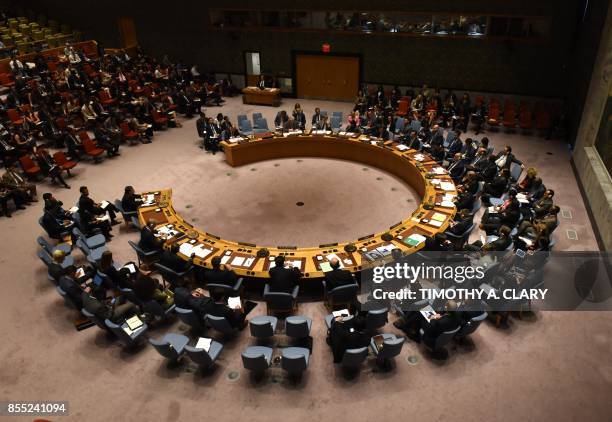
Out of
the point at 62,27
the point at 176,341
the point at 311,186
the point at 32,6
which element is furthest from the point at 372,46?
the point at 32,6

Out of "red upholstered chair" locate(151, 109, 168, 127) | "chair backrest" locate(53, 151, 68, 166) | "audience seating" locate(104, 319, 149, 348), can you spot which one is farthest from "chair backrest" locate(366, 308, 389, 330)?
"red upholstered chair" locate(151, 109, 168, 127)

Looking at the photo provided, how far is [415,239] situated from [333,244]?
68.2 inches

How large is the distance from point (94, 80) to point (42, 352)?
49.7 ft

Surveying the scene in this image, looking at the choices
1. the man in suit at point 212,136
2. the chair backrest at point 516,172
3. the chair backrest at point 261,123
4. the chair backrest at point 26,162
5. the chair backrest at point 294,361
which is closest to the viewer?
the chair backrest at point 294,361

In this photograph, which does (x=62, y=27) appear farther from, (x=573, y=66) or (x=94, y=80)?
(x=573, y=66)

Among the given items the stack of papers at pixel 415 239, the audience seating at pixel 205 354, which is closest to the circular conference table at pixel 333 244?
the stack of papers at pixel 415 239

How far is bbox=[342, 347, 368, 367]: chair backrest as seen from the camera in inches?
255

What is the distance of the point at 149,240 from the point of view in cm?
923

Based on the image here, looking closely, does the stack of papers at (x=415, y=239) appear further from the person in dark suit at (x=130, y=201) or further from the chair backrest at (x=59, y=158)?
the chair backrest at (x=59, y=158)

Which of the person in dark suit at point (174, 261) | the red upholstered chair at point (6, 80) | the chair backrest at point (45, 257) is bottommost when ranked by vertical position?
the chair backrest at point (45, 257)

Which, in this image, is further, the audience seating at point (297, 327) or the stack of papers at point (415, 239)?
the stack of papers at point (415, 239)

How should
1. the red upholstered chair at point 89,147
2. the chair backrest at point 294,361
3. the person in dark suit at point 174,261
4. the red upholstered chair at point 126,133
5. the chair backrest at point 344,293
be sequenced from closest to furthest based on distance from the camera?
the chair backrest at point 294,361 < the chair backrest at point 344,293 < the person in dark suit at point 174,261 < the red upholstered chair at point 89,147 < the red upholstered chair at point 126,133

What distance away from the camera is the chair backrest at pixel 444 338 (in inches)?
271

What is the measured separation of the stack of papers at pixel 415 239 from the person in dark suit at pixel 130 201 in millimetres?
6520
